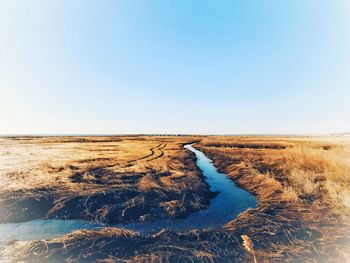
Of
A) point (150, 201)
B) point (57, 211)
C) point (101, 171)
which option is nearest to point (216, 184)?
point (150, 201)

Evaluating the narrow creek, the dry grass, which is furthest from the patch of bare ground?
the dry grass

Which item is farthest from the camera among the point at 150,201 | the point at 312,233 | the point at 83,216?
the point at 150,201

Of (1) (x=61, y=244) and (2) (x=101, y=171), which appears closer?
(1) (x=61, y=244)

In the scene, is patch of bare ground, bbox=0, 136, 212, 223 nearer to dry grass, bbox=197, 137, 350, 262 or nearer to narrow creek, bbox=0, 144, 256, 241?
narrow creek, bbox=0, 144, 256, 241

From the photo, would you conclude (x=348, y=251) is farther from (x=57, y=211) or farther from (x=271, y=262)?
(x=57, y=211)

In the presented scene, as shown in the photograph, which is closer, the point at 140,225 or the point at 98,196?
the point at 140,225

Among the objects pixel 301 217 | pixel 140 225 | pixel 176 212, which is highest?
pixel 301 217

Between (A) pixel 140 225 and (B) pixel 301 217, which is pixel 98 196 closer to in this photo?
(A) pixel 140 225

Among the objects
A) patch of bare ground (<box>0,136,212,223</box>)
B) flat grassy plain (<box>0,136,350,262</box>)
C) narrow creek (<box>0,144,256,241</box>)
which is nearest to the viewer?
flat grassy plain (<box>0,136,350,262</box>)

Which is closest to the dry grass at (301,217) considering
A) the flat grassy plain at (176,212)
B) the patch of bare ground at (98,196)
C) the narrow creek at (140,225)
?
the flat grassy plain at (176,212)

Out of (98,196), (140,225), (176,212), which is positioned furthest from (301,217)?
(98,196)

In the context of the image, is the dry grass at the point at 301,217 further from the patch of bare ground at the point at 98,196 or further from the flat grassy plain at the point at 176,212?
the patch of bare ground at the point at 98,196
